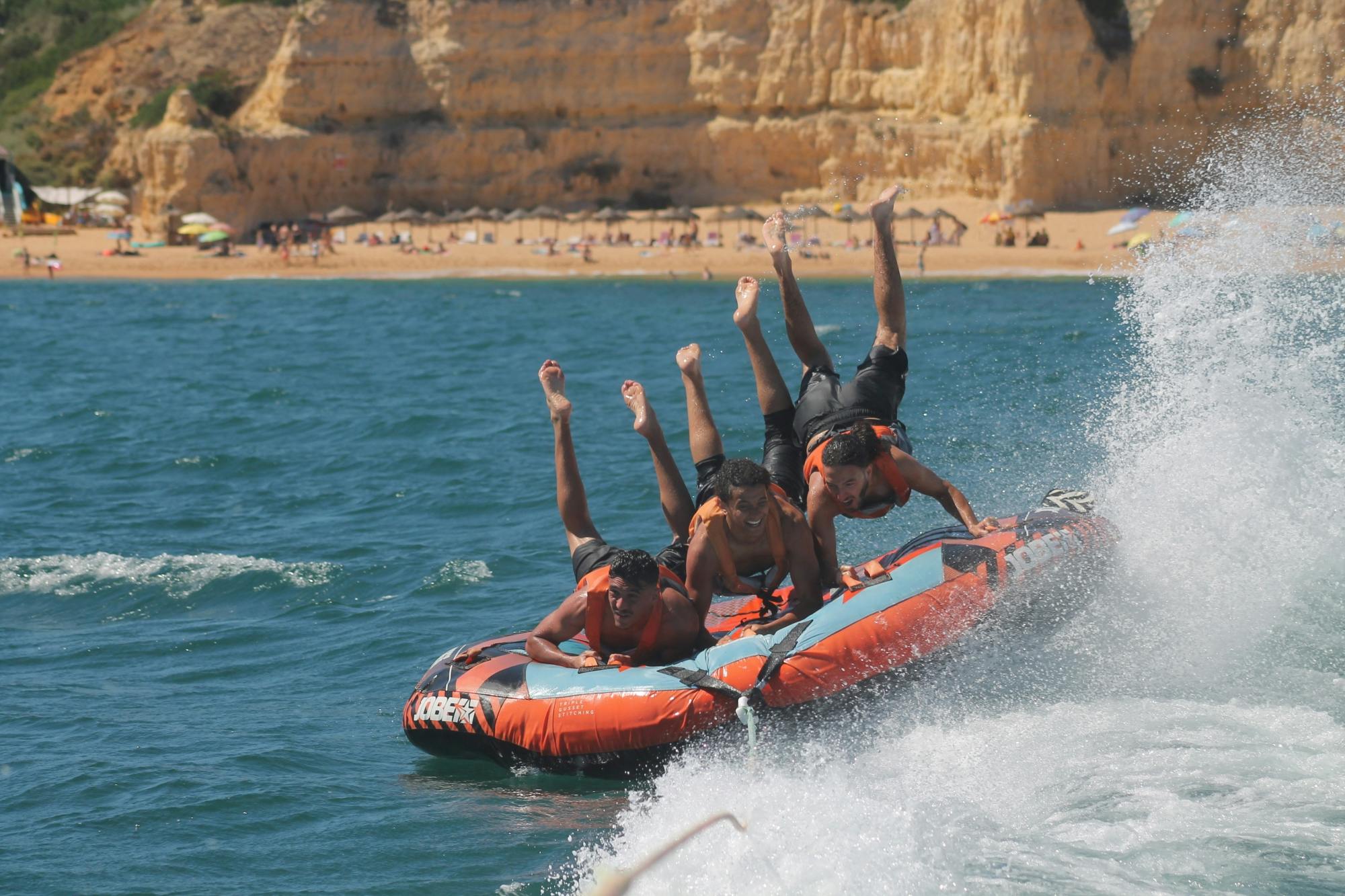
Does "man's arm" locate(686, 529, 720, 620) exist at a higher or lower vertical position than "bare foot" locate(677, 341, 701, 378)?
lower

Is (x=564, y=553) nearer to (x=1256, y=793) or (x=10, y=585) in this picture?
(x=10, y=585)

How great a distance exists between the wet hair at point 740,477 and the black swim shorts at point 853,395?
1300 millimetres

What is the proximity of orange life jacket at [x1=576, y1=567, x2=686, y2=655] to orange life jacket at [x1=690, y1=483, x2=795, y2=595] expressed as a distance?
0.99 ft

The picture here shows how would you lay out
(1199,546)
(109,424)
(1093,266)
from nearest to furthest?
(1199,546)
(109,424)
(1093,266)

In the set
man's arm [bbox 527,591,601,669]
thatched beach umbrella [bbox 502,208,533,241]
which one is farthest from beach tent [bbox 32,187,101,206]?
man's arm [bbox 527,591,601,669]

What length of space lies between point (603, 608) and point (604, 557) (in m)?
0.64

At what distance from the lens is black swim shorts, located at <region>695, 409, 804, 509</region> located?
9.67 m

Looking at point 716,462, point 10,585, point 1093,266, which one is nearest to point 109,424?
point 10,585

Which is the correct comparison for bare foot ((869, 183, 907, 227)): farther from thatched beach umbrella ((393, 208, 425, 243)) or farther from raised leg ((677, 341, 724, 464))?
thatched beach umbrella ((393, 208, 425, 243))

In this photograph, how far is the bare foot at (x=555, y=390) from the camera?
9688 mm

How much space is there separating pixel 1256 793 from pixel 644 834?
2.94 m

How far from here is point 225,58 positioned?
59.2 metres

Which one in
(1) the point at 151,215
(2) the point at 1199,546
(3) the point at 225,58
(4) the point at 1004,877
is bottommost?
(4) the point at 1004,877

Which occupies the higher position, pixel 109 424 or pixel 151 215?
pixel 151 215
